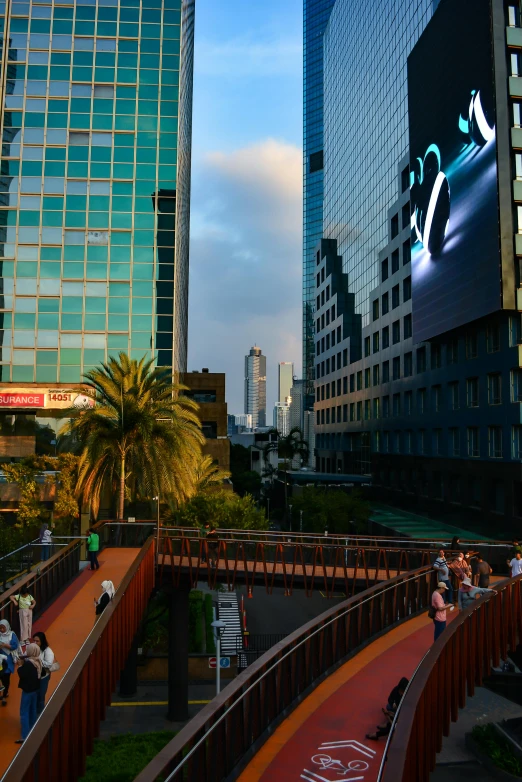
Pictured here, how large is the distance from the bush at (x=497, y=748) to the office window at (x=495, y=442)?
1776cm

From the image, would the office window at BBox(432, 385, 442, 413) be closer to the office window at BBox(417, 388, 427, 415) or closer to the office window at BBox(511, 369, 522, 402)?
the office window at BBox(417, 388, 427, 415)

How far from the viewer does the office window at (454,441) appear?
153 feet

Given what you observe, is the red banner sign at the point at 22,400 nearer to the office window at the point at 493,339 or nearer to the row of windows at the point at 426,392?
the row of windows at the point at 426,392

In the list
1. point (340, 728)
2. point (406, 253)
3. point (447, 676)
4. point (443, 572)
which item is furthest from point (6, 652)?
point (406, 253)

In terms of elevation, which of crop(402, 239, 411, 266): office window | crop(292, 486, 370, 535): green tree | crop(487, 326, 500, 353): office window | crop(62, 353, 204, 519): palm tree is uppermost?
crop(402, 239, 411, 266): office window

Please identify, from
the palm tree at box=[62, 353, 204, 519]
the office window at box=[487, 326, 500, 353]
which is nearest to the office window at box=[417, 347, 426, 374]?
the office window at box=[487, 326, 500, 353]

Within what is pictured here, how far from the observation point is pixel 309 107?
180250 millimetres

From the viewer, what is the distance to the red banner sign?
46.9 metres

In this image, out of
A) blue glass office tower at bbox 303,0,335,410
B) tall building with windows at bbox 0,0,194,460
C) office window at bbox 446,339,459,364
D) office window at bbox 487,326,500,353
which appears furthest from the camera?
blue glass office tower at bbox 303,0,335,410

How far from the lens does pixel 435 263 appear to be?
47.1 m

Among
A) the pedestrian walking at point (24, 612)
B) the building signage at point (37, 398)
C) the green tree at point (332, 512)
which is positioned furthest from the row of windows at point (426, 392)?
the pedestrian walking at point (24, 612)

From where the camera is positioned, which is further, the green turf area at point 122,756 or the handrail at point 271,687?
the green turf area at point 122,756

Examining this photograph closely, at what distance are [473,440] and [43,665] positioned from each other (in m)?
37.9

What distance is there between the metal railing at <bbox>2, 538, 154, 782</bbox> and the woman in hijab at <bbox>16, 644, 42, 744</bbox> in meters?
0.56
